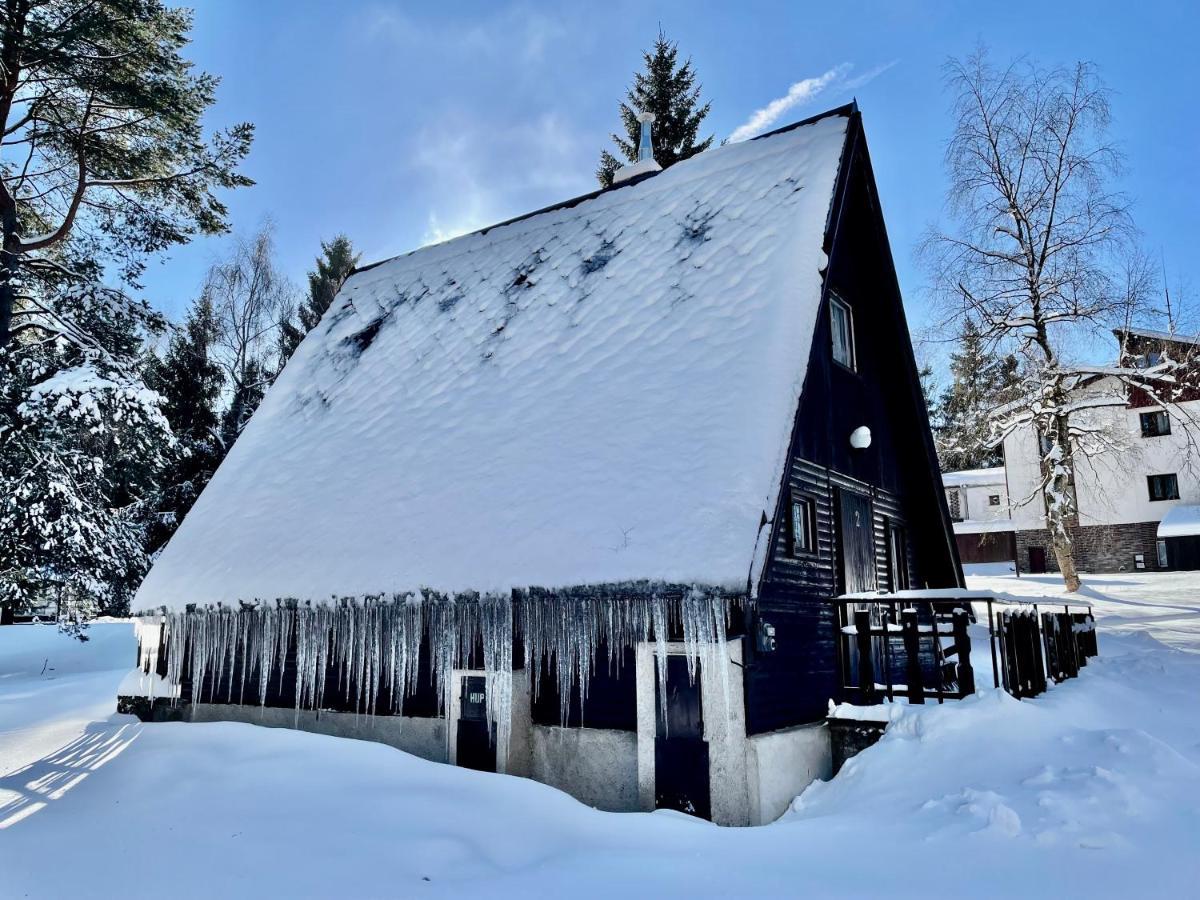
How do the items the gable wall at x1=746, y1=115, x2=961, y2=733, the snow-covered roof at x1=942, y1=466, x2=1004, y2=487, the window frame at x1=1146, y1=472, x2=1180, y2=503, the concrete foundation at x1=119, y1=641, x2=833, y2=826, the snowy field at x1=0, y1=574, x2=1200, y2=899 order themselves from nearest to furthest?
1. the snowy field at x1=0, y1=574, x2=1200, y2=899
2. the concrete foundation at x1=119, y1=641, x2=833, y2=826
3. the gable wall at x1=746, y1=115, x2=961, y2=733
4. the window frame at x1=1146, y1=472, x2=1180, y2=503
5. the snow-covered roof at x1=942, y1=466, x2=1004, y2=487

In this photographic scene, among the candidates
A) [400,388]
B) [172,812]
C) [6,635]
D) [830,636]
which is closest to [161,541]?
[6,635]

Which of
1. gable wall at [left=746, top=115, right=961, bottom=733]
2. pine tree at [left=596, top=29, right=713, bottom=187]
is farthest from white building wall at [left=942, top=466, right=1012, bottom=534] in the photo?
gable wall at [left=746, top=115, right=961, bottom=733]

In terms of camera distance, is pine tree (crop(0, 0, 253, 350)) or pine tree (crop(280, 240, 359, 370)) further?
pine tree (crop(280, 240, 359, 370))

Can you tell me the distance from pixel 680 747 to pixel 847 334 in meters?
5.69

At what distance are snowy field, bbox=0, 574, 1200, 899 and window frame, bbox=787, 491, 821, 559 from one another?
1.73 meters

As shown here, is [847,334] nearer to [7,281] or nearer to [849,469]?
[849,469]

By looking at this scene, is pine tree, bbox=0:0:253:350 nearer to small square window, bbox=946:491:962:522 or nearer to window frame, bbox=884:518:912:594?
window frame, bbox=884:518:912:594

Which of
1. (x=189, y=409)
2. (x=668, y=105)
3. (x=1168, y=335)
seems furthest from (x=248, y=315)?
(x=1168, y=335)

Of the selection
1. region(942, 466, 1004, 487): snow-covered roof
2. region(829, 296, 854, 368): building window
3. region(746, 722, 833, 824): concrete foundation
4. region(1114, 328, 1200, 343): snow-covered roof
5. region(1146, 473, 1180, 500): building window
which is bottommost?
region(746, 722, 833, 824): concrete foundation

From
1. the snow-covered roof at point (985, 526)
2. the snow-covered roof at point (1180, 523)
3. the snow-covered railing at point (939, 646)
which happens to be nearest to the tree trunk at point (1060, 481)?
the snow-covered roof at point (1180, 523)

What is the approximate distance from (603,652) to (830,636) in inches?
105

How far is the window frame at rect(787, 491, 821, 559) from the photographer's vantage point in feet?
24.5

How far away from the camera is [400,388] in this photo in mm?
9914

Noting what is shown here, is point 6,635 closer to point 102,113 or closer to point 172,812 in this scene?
point 102,113
